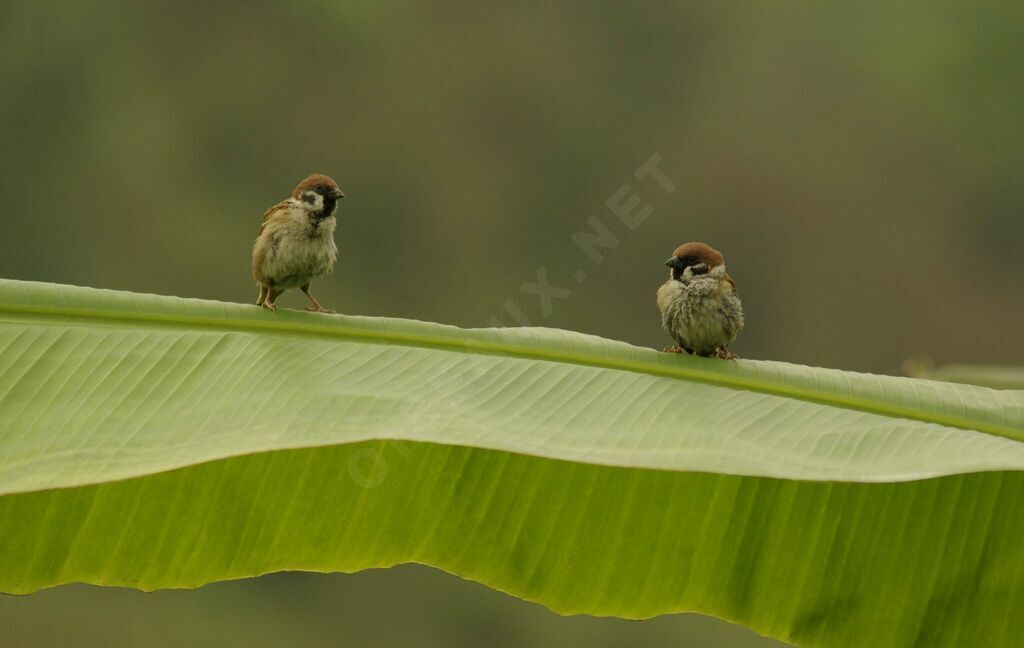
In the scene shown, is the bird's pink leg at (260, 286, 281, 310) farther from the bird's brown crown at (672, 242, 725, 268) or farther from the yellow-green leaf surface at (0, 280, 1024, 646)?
the bird's brown crown at (672, 242, 725, 268)

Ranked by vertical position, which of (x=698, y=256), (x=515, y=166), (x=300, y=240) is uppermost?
(x=515, y=166)

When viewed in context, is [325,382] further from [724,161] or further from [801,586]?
[724,161]

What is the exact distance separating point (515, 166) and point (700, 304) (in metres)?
5.69

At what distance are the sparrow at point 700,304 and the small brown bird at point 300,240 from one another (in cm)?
91

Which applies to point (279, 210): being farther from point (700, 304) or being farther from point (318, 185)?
point (700, 304)

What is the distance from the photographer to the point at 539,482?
2.05m

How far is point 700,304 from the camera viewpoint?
2758 millimetres

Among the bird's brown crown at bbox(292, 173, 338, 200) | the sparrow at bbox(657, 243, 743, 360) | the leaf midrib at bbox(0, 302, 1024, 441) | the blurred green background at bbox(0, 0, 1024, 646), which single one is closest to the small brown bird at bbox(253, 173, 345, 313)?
the bird's brown crown at bbox(292, 173, 338, 200)

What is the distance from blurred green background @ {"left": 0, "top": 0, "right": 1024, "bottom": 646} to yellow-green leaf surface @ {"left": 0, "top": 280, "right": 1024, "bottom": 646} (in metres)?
5.41

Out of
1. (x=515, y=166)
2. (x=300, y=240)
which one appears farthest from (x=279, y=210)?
(x=515, y=166)

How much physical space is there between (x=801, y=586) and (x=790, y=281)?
609 centimetres

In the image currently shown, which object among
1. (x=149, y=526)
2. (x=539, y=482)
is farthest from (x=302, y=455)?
(x=539, y=482)

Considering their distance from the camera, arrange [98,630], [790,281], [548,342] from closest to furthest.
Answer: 1. [548,342]
2. [98,630]
3. [790,281]

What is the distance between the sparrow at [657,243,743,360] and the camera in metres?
2.71
